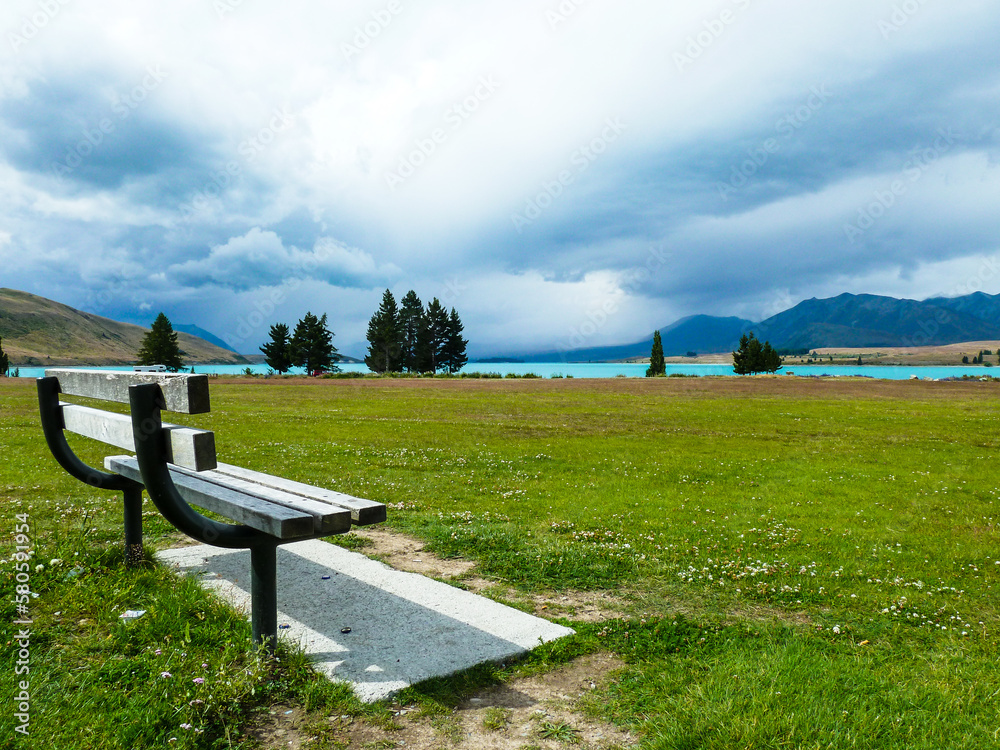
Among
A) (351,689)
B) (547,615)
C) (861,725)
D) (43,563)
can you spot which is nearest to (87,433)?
(43,563)

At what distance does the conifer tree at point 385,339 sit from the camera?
10338 cm

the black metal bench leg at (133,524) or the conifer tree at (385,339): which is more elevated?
the conifer tree at (385,339)

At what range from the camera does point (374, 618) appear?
482 centimetres

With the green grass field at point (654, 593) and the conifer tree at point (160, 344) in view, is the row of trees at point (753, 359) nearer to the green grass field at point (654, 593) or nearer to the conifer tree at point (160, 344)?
the conifer tree at point (160, 344)

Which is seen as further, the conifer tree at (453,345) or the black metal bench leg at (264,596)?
the conifer tree at (453,345)

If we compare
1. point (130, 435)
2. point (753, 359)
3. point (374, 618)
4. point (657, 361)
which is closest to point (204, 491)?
point (130, 435)

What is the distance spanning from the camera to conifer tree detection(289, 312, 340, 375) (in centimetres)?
10028

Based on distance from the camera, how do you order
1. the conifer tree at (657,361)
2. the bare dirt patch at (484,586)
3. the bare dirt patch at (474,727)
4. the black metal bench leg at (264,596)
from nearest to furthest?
the bare dirt patch at (474,727)
the black metal bench leg at (264,596)
the bare dirt patch at (484,586)
the conifer tree at (657,361)

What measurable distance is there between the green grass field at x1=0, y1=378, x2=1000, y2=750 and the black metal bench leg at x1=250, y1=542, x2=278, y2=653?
21cm

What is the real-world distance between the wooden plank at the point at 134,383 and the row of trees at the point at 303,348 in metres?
96.7

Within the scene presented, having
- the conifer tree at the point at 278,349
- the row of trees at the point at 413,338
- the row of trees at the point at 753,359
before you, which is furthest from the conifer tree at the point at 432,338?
the row of trees at the point at 753,359

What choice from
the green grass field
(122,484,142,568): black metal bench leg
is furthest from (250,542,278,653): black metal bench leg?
(122,484,142,568): black metal bench leg

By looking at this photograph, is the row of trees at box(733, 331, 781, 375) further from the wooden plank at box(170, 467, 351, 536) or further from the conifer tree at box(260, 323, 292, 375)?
the wooden plank at box(170, 467, 351, 536)

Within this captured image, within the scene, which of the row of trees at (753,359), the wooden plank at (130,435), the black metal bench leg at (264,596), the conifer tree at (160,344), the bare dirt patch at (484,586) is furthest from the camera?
the row of trees at (753,359)
